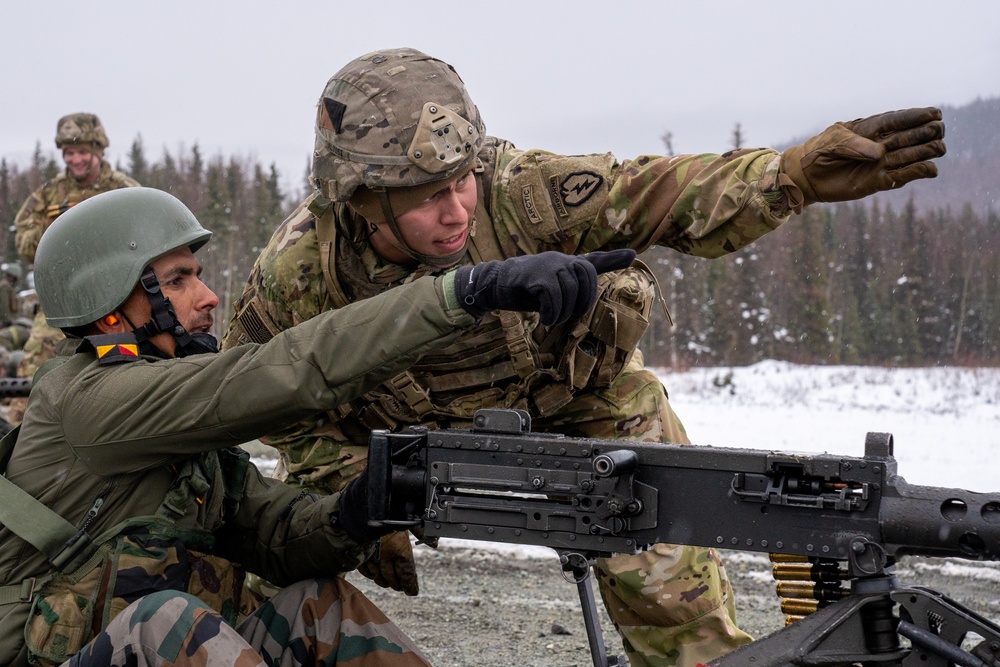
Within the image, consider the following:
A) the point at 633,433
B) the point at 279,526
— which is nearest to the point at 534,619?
the point at 633,433

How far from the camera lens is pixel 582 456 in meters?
2.85

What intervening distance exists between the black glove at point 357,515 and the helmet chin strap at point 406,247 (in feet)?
3.38

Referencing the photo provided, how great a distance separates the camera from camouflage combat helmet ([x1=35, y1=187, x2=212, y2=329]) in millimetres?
3326

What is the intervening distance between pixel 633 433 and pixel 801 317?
3928cm

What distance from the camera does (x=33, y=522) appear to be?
301 centimetres

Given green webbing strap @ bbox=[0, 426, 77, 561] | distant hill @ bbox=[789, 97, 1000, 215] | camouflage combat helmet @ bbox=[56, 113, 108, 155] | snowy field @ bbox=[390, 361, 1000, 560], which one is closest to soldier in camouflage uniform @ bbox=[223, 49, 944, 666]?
distant hill @ bbox=[789, 97, 1000, 215]

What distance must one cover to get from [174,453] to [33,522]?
1.33 ft

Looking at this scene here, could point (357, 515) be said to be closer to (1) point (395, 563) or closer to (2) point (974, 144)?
(1) point (395, 563)

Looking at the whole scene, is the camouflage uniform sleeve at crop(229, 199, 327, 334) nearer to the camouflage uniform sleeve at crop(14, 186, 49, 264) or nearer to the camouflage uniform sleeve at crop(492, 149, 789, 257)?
the camouflage uniform sleeve at crop(492, 149, 789, 257)

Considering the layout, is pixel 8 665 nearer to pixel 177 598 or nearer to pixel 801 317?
pixel 177 598

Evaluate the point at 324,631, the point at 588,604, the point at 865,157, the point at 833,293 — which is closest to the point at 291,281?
the point at 324,631

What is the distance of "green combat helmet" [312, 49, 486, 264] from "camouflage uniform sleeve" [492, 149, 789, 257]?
25 cm

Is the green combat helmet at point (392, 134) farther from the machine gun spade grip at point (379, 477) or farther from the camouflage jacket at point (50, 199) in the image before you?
the camouflage jacket at point (50, 199)

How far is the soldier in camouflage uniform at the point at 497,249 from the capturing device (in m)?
3.87
